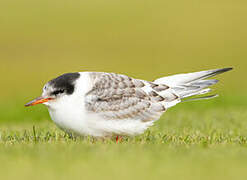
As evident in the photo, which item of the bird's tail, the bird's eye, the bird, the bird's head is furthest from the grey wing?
the bird's tail

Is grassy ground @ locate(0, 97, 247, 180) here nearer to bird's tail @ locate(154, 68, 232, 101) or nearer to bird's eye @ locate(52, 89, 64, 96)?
bird's eye @ locate(52, 89, 64, 96)

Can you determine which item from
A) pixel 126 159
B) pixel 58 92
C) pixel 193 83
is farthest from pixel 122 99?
pixel 126 159

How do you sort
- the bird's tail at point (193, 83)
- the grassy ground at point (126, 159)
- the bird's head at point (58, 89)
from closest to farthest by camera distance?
the grassy ground at point (126, 159)
the bird's head at point (58, 89)
the bird's tail at point (193, 83)

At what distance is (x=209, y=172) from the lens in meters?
5.12

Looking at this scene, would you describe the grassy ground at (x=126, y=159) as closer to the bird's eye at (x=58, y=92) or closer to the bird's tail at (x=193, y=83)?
the bird's eye at (x=58, y=92)

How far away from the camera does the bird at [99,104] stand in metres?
6.95

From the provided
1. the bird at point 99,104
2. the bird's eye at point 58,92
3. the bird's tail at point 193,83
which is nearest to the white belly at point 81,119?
the bird at point 99,104

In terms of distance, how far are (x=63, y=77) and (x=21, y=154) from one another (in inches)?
67.2

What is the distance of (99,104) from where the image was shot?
7066mm

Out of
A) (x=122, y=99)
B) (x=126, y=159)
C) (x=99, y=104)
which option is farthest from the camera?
(x=122, y=99)

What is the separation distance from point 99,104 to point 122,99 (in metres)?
0.53

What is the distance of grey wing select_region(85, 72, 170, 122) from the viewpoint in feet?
23.3

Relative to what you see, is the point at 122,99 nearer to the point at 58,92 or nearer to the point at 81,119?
the point at 81,119

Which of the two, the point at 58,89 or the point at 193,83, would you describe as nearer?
the point at 58,89
